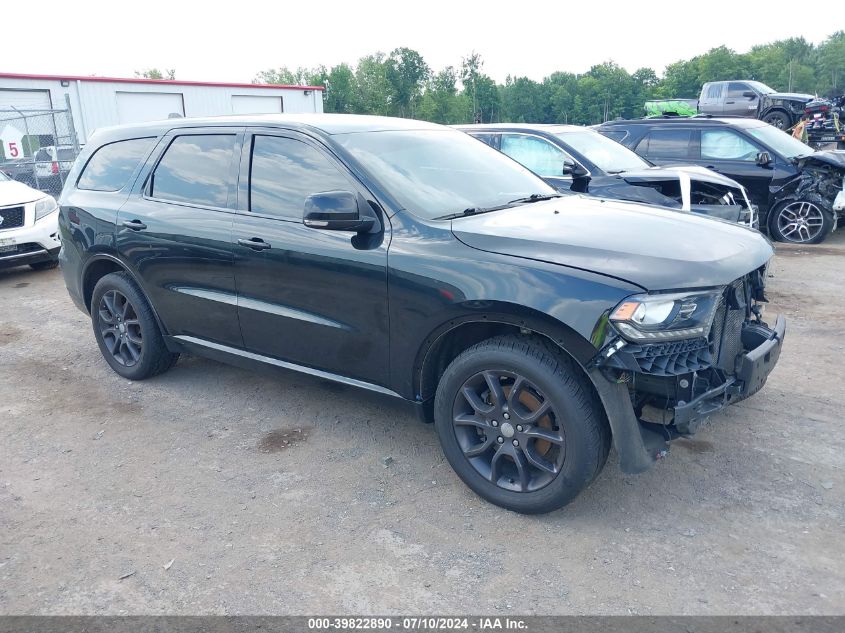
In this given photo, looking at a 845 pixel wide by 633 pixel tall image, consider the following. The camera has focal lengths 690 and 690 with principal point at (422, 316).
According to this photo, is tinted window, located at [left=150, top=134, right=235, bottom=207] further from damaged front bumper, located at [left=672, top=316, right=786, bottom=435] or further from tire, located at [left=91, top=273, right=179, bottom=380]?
damaged front bumper, located at [left=672, top=316, right=786, bottom=435]

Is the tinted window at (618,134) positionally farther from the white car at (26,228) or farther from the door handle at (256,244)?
the white car at (26,228)

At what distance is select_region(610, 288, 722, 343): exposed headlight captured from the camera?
2.84 metres

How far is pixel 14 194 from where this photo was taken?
29.8 feet

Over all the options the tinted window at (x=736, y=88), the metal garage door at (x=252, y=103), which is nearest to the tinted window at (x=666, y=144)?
the tinted window at (x=736, y=88)

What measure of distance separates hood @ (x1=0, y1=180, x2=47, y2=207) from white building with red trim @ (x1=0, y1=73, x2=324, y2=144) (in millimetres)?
10876

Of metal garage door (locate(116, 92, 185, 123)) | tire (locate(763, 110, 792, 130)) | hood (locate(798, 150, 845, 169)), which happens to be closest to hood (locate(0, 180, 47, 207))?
hood (locate(798, 150, 845, 169))

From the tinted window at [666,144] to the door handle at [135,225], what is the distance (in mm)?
7892

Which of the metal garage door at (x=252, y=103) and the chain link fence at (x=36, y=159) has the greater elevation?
the metal garage door at (x=252, y=103)

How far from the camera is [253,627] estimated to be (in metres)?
2.63

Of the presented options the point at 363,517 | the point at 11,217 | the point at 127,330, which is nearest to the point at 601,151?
the point at 127,330

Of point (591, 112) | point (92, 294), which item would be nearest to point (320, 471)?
point (92, 294)

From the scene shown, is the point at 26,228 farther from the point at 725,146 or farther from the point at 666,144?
the point at 725,146

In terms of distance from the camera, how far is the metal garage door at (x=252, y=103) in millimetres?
27641

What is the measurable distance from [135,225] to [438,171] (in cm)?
214
